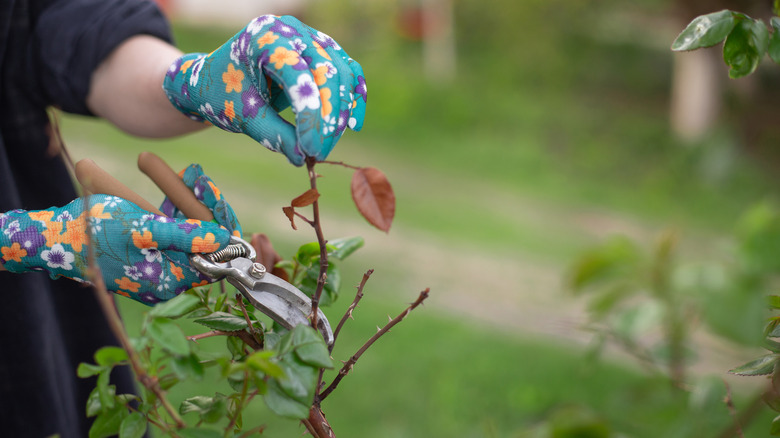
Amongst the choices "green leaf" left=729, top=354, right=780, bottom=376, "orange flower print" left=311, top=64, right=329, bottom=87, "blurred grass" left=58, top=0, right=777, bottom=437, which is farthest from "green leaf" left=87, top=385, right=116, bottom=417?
"blurred grass" left=58, top=0, right=777, bottom=437

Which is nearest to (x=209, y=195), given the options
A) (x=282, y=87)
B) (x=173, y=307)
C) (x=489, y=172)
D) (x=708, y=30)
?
(x=282, y=87)

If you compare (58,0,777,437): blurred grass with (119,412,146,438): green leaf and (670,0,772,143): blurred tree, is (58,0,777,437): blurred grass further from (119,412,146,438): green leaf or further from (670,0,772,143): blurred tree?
(119,412,146,438): green leaf

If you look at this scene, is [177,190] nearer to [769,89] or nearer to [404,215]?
[404,215]

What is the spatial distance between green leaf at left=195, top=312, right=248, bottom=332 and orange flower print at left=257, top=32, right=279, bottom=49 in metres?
0.36

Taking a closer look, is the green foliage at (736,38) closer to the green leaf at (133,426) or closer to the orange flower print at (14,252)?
the green leaf at (133,426)

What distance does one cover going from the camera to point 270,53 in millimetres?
863

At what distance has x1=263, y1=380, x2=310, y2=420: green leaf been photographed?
26.0 inches

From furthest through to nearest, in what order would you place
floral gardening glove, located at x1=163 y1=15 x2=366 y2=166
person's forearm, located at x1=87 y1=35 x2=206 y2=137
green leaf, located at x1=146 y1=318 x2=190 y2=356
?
1. person's forearm, located at x1=87 y1=35 x2=206 y2=137
2. floral gardening glove, located at x1=163 y1=15 x2=366 y2=166
3. green leaf, located at x1=146 y1=318 x2=190 y2=356

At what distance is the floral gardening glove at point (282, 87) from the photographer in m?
0.83

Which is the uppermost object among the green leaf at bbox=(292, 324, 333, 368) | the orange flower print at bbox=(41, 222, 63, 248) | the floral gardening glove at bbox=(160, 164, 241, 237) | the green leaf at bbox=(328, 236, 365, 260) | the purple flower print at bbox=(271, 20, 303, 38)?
the purple flower print at bbox=(271, 20, 303, 38)

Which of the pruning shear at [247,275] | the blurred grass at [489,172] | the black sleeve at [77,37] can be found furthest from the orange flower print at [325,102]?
the blurred grass at [489,172]

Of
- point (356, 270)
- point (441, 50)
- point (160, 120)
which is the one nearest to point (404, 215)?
point (356, 270)

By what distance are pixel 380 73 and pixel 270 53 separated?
6.81 metres

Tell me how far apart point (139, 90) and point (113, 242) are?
396 millimetres
